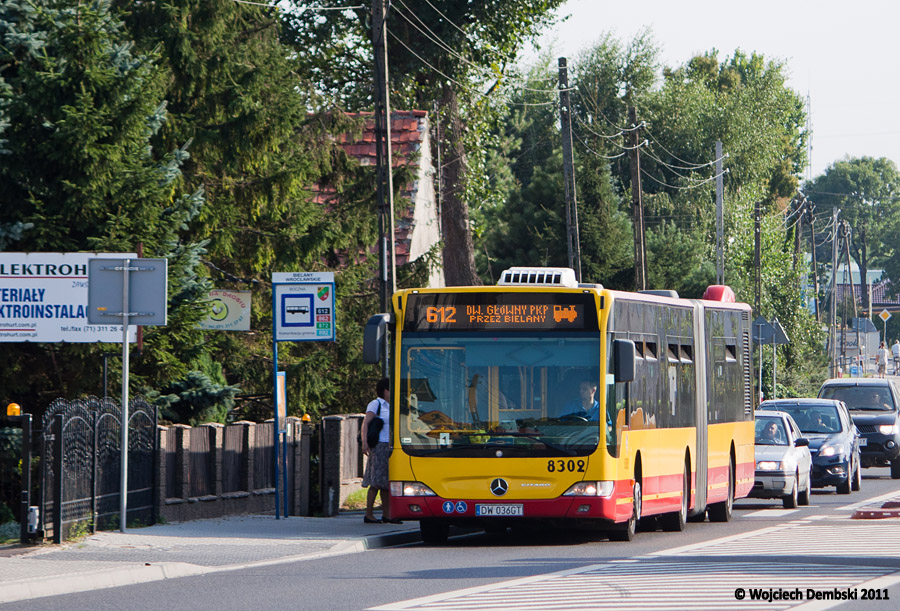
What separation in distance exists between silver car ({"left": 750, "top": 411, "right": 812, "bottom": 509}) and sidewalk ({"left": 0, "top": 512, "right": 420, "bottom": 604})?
721cm

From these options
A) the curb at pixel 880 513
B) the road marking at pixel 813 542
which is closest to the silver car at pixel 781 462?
the curb at pixel 880 513

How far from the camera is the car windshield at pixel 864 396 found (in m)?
36.1

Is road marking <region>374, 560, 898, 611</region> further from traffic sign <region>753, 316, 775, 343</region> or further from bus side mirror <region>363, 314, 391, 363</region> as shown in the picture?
traffic sign <region>753, 316, 775, 343</region>

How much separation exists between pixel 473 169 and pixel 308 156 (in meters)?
23.5

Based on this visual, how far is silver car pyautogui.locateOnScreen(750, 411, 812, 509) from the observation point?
24830 millimetres

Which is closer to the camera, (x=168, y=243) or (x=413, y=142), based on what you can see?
(x=168, y=243)

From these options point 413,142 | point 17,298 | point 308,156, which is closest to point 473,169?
point 413,142

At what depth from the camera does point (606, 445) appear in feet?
55.4

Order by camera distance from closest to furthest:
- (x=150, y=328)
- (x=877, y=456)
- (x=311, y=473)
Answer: (x=150, y=328) < (x=311, y=473) < (x=877, y=456)

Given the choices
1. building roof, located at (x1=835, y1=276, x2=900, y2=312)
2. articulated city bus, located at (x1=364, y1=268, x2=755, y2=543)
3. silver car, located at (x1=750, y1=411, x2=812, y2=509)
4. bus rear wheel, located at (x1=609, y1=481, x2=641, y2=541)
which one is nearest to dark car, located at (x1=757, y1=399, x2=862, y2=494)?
silver car, located at (x1=750, y1=411, x2=812, y2=509)

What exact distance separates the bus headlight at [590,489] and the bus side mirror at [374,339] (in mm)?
2503

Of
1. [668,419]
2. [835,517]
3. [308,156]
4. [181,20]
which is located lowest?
[835,517]

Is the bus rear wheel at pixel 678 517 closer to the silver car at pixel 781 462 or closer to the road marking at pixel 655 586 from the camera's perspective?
the silver car at pixel 781 462

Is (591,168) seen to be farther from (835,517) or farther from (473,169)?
(835,517)
